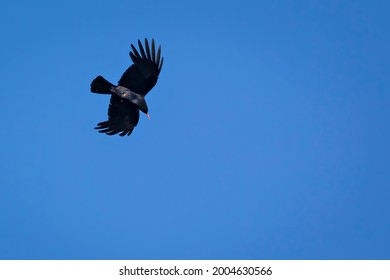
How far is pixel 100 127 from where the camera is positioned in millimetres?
15023

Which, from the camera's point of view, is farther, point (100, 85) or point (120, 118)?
point (120, 118)

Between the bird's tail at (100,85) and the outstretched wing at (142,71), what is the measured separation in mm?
429

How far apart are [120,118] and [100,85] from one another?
142cm

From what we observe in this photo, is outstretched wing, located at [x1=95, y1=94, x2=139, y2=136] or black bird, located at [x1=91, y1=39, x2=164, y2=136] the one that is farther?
outstretched wing, located at [x1=95, y1=94, x2=139, y2=136]

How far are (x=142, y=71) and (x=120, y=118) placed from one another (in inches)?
67.7

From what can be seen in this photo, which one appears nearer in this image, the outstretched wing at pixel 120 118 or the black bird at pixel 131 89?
the black bird at pixel 131 89

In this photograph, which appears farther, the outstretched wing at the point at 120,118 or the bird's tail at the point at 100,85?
the outstretched wing at the point at 120,118

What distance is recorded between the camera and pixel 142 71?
46.7 feet

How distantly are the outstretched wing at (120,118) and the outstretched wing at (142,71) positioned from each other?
567 mm

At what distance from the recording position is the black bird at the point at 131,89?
1401 centimetres

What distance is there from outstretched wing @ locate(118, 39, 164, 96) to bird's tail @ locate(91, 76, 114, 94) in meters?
0.43

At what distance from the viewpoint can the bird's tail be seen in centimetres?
1402
